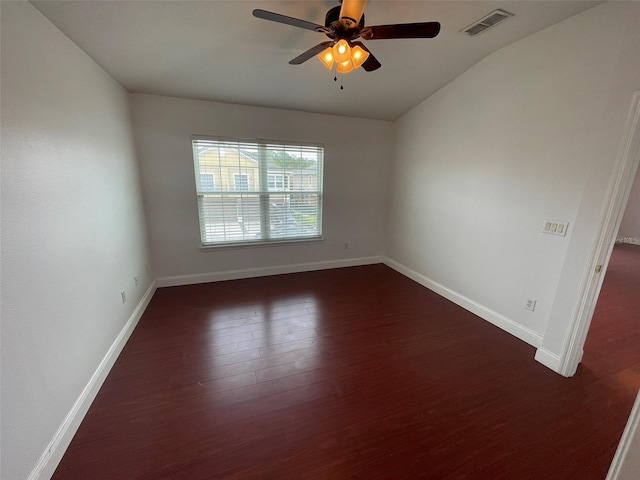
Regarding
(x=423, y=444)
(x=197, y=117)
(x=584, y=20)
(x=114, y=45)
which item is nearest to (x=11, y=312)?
(x=114, y=45)

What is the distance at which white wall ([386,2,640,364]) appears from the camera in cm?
186

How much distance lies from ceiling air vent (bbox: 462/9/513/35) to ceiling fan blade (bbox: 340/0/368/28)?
1.28 metres

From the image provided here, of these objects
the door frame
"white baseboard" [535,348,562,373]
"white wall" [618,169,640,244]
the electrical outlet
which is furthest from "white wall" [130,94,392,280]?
"white wall" [618,169,640,244]

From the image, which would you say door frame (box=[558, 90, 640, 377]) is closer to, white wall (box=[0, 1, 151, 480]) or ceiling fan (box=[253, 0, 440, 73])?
ceiling fan (box=[253, 0, 440, 73])

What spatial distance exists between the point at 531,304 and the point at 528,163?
132 centimetres

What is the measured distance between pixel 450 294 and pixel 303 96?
3.12 meters

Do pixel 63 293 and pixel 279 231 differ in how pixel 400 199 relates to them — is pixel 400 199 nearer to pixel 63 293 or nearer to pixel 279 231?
pixel 279 231

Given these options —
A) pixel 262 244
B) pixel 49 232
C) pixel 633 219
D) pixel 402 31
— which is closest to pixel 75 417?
pixel 49 232

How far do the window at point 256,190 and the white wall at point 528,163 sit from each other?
1712 mm

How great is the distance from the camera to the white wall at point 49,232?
119cm

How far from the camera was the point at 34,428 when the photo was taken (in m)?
1.26

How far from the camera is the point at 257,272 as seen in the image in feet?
13.0

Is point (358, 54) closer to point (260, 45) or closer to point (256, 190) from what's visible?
point (260, 45)

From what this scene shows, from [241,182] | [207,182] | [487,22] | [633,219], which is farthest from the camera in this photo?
[633,219]
